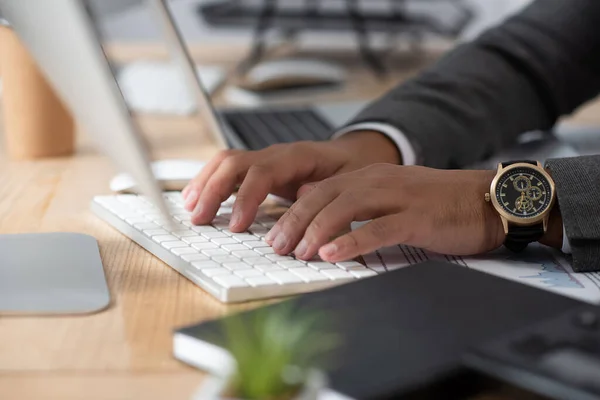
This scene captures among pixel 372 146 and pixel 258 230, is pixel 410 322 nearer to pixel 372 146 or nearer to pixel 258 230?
pixel 258 230

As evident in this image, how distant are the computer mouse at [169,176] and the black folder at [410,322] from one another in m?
0.39

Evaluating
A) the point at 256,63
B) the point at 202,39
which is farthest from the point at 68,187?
the point at 202,39

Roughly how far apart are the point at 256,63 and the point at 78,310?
1386mm

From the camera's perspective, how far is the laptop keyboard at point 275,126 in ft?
4.33

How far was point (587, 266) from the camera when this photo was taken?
83cm

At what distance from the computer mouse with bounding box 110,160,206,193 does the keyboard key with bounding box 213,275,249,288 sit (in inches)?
11.4

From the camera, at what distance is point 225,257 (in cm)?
81

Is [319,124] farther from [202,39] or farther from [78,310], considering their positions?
[202,39]

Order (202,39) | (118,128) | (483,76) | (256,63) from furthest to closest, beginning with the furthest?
(202,39) < (256,63) < (483,76) < (118,128)

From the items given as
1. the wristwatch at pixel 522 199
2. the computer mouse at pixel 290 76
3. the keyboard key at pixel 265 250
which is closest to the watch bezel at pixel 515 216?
the wristwatch at pixel 522 199

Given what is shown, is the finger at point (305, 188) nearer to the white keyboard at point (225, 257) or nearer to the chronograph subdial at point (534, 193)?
the white keyboard at point (225, 257)

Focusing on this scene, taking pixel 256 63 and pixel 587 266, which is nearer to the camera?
pixel 587 266

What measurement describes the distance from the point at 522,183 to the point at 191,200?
32cm

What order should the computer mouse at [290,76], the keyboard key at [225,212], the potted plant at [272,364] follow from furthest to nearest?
the computer mouse at [290,76], the keyboard key at [225,212], the potted plant at [272,364]
